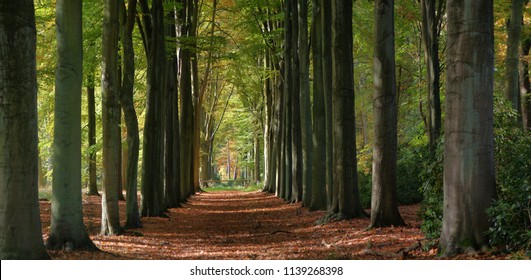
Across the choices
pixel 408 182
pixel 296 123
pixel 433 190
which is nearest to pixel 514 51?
pixel 408 182

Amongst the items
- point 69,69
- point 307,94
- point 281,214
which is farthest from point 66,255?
point 307,94

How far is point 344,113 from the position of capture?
13.4 metres

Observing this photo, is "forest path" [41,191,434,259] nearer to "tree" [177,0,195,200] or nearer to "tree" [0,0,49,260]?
"tree" [0,0,49,260]

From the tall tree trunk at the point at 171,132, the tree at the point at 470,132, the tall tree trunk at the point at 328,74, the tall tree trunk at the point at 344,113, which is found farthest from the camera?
the tall tree trunk at the point at 171,132

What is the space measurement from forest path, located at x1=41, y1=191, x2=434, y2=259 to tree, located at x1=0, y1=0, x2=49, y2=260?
1.55 m

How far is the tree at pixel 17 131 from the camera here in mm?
6918

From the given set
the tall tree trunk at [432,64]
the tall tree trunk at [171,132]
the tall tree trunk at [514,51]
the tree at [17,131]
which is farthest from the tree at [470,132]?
the tall tree trunk at [171,132]

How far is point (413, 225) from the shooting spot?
11.9m

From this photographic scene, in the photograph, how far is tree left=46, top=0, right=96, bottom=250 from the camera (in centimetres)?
909

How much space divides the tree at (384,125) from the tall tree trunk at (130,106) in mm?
5389

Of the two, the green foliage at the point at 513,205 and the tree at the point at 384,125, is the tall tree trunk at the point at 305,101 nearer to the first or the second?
the tree at the point at 384,125

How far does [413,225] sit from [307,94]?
841 centimetres

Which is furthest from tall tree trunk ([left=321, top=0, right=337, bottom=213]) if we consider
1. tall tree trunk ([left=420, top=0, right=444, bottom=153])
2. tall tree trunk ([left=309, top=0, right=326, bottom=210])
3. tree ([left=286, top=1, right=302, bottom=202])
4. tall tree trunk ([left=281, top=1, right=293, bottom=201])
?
tall tree trunk ([left=281, top=1, right=293, bottom=201])

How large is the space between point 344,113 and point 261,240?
343 centimetres
